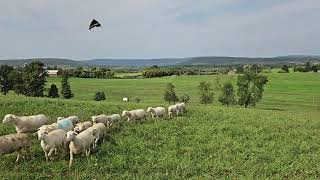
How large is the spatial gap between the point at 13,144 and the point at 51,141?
4.48ft

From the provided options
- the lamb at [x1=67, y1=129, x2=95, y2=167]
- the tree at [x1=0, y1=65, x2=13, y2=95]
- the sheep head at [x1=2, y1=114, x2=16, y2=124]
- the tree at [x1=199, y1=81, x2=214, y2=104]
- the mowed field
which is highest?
the sheep head at [x1=2, y1=114, x2=16, y2=124]

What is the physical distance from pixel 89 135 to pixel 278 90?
353 ft

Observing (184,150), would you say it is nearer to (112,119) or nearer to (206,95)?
(112,119)

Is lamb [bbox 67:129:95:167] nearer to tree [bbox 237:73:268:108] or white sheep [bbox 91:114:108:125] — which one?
white sheep [bbox 91:114:108:125]

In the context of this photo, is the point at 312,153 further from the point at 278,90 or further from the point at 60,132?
the point at 278,90

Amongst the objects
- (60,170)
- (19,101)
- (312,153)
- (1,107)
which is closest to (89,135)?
(60,170)

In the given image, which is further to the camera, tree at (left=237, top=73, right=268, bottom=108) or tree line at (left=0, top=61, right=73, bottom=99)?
tree line at (left=0, top=61, right=73, bottom=99)

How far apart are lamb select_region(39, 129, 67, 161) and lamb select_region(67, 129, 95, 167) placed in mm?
503

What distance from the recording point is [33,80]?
252 ft

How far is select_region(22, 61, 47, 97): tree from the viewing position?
77250 mm

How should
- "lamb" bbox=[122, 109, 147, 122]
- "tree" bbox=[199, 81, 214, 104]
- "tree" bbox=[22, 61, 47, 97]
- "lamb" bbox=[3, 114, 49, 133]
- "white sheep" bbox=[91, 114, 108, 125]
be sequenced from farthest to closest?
"tree" bbox=[199, 81, 214, 104] → "tree" bbox=[22, 61, 47, 97] → "lamb" bbox=[122, 109, 147, 122] → "white sheep" bbox=[91, 114, 108, 125] → "lamb" bbox=[3, 114, 49, 133]

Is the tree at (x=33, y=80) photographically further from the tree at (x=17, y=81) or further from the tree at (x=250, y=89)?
the tree at (x=250, y=89)

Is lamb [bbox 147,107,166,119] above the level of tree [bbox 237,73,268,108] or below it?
above

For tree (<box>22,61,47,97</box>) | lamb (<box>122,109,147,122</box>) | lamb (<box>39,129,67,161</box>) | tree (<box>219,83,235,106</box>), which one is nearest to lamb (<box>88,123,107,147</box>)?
lamb (<box>39,129,67,161</box>)
